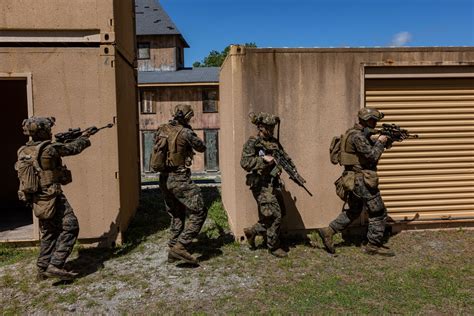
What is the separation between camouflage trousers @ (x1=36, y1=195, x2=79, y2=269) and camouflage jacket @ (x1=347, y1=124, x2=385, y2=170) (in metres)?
4.11

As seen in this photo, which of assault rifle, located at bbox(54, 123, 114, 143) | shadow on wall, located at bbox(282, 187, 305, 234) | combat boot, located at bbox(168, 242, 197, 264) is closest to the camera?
assault rifle, located at bbox(54, 123, 114, 143)

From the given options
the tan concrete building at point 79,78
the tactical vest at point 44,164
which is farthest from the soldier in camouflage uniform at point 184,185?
the tactical vest at point 44,164

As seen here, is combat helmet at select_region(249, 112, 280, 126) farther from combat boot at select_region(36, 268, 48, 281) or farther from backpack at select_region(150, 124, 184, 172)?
combat boot at select_region(36, 268, 48, 281)

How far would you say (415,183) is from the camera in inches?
276

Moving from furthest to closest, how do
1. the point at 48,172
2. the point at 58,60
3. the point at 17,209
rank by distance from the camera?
the point at 17,209, the point at 58,60, the point at 48,172

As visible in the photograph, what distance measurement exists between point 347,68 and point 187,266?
4114 millimetres

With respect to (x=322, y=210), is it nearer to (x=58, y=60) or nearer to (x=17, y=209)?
(x=58, y=60)

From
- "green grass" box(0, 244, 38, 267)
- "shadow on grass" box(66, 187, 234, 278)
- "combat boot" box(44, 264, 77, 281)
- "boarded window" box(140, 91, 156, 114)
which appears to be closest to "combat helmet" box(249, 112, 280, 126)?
"shadow on grass" box(66, 187, 234, 278)

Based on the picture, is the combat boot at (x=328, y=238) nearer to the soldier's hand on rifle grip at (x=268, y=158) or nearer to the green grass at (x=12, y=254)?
the soldier's hand on rifle grip at (x=268, y=158)

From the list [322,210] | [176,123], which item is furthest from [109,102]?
[322,210]

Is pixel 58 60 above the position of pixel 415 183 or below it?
above

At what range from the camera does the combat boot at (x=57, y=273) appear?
5047 millimetres

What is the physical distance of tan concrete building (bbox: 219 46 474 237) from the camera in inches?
256

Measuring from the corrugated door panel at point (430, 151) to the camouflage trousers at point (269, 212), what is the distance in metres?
2.20
